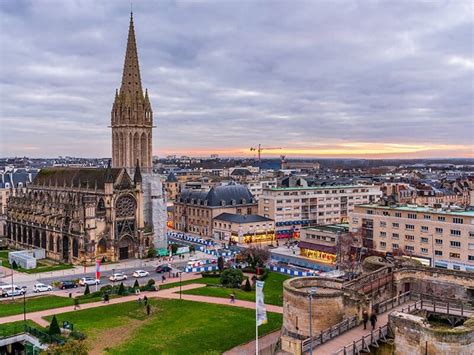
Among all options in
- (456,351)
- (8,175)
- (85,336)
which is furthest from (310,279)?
(8,175)

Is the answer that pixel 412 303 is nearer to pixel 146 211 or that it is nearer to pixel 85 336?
pixel 85 336

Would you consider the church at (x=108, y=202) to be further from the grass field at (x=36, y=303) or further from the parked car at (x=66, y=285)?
the grass field at (x=36, y=303)

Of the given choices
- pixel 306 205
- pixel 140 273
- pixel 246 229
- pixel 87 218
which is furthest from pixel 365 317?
pixel 306 205

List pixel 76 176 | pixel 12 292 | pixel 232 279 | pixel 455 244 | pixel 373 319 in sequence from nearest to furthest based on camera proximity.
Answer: pixel 373 319 → pixel 12 292 → pixel 232 279 → pixel 455 244 → pixel 76 176

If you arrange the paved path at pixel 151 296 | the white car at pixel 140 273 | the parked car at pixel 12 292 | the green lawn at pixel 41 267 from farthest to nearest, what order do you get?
the green lawn at pixel 41 267, the white car at pixel 140 273, the parked car at pixel 12 292, the paved path at pixel 151 296

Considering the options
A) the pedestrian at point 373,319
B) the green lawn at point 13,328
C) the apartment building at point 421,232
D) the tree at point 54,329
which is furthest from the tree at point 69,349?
the apartment building at point 421,232

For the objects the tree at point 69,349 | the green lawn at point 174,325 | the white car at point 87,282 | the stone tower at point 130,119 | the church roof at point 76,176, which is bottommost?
the white car at point 87,282

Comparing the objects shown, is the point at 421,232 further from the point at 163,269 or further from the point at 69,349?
the point at 69,349
